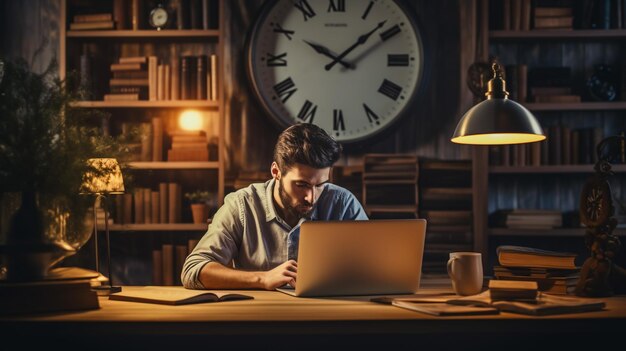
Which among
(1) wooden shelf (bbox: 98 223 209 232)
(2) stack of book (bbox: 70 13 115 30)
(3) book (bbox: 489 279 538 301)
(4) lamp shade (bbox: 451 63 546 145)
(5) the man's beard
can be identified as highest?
(2) stack of book (bbox: 70 13 115 30)

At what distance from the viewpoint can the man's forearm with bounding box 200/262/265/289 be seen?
225 centimetres

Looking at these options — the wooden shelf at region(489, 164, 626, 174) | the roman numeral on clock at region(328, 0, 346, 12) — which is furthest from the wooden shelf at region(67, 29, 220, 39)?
the wooden shelf at region(489, 164, 626, 174)

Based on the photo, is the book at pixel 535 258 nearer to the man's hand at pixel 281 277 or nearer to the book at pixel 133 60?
the man's hand at pixel 281 277

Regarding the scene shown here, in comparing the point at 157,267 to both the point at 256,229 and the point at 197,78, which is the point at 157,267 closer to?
the point at 197,78

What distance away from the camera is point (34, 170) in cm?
185

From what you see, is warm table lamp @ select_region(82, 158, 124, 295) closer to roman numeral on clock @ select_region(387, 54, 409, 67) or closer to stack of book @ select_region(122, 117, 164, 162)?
stack of book @ select_region(122, 117, 164, 162)

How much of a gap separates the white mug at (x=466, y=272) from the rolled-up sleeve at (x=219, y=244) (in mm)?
816

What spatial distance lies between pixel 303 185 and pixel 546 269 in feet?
2.95

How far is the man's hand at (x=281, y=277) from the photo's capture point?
218 centimetres

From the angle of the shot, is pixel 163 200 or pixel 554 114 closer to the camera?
pixel 163 200

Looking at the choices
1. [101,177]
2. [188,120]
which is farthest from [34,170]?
[188,120]

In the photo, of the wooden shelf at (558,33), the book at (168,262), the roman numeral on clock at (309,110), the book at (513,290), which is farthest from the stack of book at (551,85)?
the book at (513,290)

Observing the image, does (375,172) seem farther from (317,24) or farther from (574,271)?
(574,271)

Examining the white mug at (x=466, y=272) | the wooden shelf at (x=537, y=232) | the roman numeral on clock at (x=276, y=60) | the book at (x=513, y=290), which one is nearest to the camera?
the book at (x=513, y=290)
